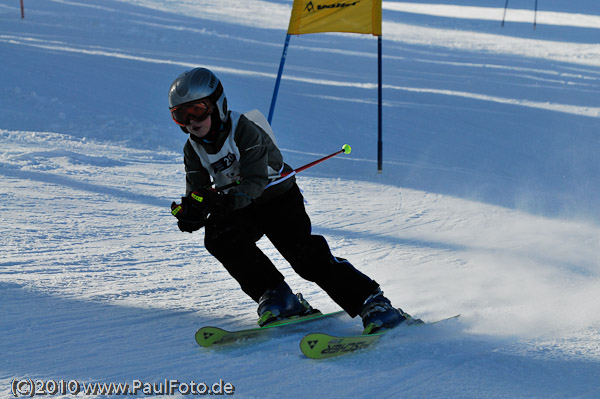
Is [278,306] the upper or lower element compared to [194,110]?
lower

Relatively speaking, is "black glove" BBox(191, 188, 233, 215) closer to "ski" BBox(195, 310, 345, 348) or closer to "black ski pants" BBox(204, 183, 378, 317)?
"black ski pants" BBox(204, 183, 378, 317)

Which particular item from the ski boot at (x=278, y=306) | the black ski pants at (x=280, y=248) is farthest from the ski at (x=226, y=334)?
the black ski pants at (x=280, y=248)

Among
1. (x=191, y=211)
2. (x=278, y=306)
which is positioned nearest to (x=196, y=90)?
(x=191, y=211)

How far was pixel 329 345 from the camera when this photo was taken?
9.89 ft

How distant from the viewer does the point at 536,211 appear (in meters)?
6.12

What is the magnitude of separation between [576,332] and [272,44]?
1479 cm

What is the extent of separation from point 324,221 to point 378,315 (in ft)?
8.09

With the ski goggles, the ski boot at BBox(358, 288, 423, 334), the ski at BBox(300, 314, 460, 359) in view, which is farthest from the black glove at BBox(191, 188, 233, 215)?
the ski boot at BBox(358, 288, 423, 334)

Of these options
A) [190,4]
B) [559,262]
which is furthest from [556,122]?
[190,4]

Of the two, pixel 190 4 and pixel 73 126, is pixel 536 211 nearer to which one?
pixel 73 126

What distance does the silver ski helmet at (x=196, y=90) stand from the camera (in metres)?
3.11

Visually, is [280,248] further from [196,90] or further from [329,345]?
[196,90]

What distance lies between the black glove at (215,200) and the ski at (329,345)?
2.17 feet

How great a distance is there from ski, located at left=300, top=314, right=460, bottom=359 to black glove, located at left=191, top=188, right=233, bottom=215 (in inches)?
26.0
